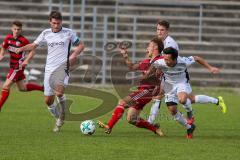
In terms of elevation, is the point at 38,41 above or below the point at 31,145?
above

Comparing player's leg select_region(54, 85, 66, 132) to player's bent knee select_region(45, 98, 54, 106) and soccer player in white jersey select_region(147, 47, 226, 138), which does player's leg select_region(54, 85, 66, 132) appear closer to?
player's bent knee select_region(45, 98, 54, 106)

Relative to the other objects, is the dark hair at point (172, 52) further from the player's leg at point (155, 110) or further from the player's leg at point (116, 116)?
the player's leg at point (155, 110)

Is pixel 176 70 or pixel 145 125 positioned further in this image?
pixel 145 125

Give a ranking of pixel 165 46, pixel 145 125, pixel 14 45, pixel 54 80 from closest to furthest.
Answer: pixel 145 125 → pixel 54 80 → pixel 165 46 → pixel 14 45

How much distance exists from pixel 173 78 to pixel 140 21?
686 inches

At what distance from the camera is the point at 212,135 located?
12617 millimetres

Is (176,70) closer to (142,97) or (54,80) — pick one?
(142,97)

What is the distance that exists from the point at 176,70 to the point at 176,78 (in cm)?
15

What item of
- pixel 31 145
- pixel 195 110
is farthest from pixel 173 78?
pixel 195 110

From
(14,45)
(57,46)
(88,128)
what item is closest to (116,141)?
(88,128)

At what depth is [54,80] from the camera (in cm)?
1285

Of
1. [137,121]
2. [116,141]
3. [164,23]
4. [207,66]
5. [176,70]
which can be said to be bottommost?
[116,141]

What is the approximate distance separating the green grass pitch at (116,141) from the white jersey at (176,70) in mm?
953

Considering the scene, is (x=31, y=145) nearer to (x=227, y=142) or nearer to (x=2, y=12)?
(x=227, y=142)
